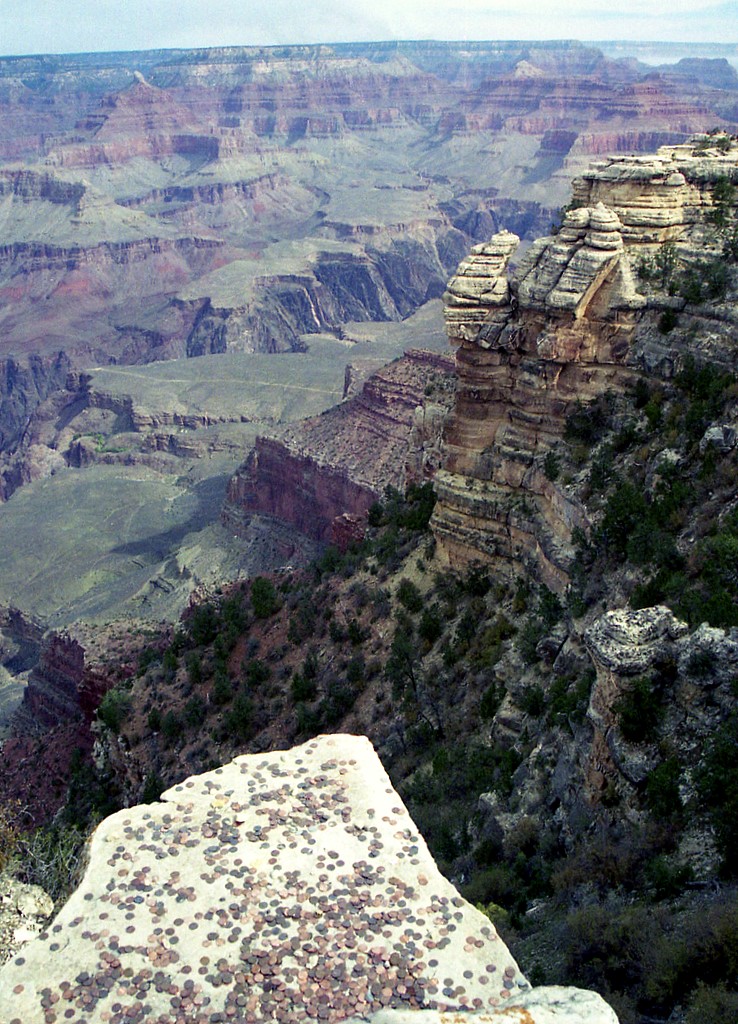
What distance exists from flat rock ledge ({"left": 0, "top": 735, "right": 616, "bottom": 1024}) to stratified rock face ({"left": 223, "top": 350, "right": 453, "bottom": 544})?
50.6 metres

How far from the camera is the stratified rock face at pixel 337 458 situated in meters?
71.1

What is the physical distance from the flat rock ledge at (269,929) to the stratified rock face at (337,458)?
50.6 meters

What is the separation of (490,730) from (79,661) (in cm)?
2907

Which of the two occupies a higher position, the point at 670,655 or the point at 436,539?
the point at 670,655

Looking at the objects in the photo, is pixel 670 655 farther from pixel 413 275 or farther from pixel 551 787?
pixel 413 275

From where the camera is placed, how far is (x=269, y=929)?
1430 cm

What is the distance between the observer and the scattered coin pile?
1323 cm

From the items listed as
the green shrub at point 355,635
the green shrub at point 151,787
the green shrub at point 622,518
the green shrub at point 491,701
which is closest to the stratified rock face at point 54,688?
the green shrub at point 151,787

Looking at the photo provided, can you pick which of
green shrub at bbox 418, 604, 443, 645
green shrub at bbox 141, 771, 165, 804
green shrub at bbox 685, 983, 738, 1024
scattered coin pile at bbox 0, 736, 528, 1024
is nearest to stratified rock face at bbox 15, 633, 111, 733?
green shrub at bbox 141, 771, 165, 804

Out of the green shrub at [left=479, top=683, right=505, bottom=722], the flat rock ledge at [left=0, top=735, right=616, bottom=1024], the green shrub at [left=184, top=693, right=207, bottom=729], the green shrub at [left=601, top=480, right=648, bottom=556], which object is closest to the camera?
the flat rock ledge at [left=0, top=735, right=616, bottom=1024]

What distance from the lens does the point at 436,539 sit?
111 feet

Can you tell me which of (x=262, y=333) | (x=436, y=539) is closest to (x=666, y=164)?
(x=436, y=539)

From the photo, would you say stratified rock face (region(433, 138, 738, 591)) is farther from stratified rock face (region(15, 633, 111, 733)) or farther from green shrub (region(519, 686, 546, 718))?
stratified rock face (region(15, 633, 111, 733))

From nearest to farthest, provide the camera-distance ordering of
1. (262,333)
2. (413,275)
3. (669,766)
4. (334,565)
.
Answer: (669,766) < (334,565) < (262,333) < (413,275)
